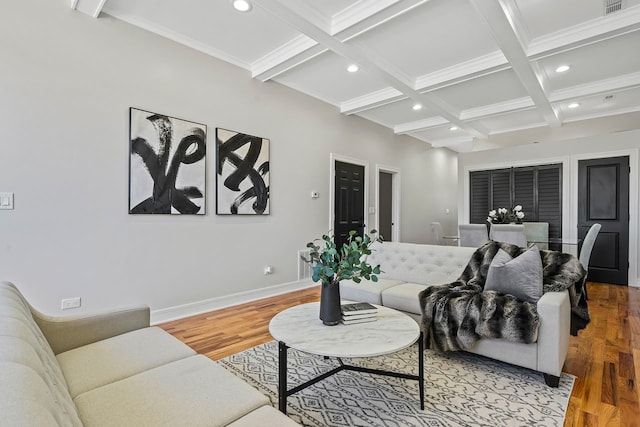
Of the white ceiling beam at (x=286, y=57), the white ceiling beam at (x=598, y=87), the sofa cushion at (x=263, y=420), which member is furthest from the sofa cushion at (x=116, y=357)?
the white ceiling beam at (x=598, y=87)

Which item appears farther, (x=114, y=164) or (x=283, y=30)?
(x=283, y=30)

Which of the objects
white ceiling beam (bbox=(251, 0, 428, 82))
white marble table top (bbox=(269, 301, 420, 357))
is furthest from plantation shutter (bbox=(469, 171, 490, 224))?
white marble table top (bbox=(269, 301, 420, 357))

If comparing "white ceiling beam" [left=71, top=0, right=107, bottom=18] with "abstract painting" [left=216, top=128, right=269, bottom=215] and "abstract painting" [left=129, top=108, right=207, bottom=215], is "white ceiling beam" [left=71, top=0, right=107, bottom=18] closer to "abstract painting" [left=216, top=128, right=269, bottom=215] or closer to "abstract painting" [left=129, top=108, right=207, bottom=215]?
"abstract painting" [left=129, top=108, right=207, bottom=215]

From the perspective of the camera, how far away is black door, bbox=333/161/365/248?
5293mm

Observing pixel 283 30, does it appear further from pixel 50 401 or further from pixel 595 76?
pixel 595 76

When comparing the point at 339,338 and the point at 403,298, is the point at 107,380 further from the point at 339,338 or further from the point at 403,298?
the point at 403,298

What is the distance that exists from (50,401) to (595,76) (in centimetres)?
587

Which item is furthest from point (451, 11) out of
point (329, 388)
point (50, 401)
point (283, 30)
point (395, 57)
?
point (50, 401)

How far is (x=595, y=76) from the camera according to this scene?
13.9 ft

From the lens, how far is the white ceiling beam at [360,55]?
9.03 ft

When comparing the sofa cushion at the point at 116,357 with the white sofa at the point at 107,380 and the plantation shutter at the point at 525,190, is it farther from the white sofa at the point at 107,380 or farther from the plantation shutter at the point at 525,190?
the plantation shutter at the point at 525,190

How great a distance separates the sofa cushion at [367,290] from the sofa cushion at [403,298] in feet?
0.24

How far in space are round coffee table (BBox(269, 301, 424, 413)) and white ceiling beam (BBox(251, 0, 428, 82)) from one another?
7.91 ft

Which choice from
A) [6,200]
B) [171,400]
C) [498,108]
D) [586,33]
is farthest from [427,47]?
[6,200]
